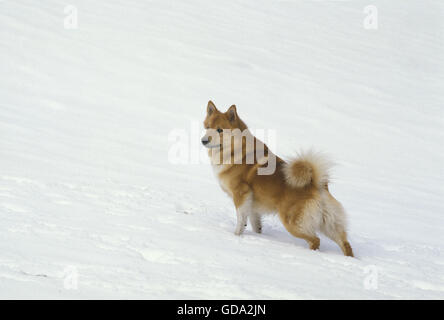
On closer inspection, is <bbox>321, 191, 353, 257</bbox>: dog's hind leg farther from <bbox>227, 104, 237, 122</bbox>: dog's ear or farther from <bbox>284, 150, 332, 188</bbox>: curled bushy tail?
<bbox>227, 104, 237, 122</bbox>: dog's ear

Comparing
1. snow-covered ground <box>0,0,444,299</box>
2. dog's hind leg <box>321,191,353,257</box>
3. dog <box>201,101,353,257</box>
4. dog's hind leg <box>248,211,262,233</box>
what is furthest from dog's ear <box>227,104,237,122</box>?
dog's hind leg <box>321,191,353,257</box>

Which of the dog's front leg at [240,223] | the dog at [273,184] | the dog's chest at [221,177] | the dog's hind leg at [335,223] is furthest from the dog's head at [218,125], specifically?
the dog's hind leg at [335,223]

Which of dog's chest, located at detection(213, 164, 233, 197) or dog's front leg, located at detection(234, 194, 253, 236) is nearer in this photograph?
dog's front leg, located at detection(234, 194, 253, 236)

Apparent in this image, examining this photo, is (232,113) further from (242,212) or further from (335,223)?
(335,223)

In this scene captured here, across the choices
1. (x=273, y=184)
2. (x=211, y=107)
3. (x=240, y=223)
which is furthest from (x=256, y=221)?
(x=211, y=107)

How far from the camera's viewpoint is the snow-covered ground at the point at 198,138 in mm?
3508

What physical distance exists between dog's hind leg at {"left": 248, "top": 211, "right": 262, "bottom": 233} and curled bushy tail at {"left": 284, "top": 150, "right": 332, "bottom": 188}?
1.85 ft

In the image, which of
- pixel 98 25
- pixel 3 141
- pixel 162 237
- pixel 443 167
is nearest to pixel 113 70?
pixel 98 25

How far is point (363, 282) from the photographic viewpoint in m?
3.62

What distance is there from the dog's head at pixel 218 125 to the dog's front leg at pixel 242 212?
615 millimetres

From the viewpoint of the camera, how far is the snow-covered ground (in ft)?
11.5

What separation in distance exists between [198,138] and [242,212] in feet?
15.9
